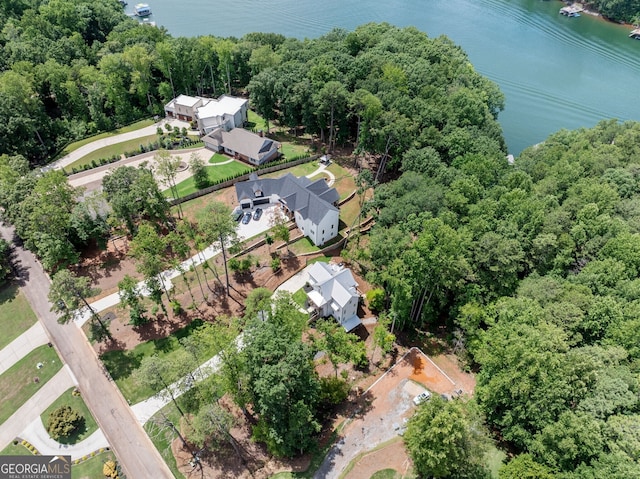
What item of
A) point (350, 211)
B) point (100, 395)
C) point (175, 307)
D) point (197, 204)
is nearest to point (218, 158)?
point (197, 204)

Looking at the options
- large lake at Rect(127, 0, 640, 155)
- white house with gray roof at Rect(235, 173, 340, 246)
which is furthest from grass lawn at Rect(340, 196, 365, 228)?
large lake at Rect(127, 0, 640, 155)

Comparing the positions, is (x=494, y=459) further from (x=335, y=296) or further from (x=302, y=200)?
(x=302, y=200)

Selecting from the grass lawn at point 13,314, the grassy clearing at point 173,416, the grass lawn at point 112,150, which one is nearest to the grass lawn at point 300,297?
the grassy clearing at point 173,416

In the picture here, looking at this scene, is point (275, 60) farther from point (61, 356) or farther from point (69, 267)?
point (61, 356)

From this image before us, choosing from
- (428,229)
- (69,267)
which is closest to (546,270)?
(428,229)

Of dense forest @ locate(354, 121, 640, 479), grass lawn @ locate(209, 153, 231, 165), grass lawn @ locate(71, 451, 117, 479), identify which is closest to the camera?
dense forest @ locate(354, 121, 640, 479)

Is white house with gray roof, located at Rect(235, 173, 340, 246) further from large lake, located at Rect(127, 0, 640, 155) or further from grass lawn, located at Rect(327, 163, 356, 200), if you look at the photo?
large lake, located at Rect(127, 0, 640, 155)
